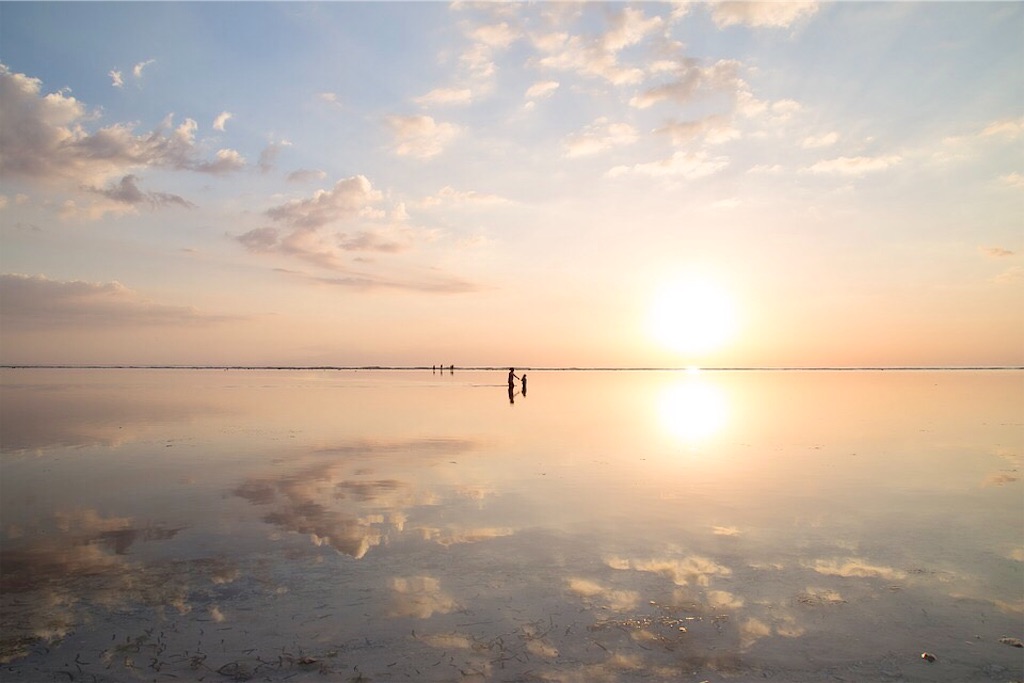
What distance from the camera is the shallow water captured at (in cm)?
738

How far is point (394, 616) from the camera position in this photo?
8.44 m

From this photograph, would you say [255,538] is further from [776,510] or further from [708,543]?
[776,510]

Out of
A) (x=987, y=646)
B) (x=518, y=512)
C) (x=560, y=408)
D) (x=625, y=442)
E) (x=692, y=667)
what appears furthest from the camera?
(x=560, y=408)

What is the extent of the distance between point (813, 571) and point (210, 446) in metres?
21.2

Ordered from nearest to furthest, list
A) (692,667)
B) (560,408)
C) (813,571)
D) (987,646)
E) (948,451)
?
(692,667), (987,646), (813,571), (948,451), (560,408)

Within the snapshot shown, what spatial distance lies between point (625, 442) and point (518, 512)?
42.5ft

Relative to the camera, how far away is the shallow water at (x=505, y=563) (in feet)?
24.2

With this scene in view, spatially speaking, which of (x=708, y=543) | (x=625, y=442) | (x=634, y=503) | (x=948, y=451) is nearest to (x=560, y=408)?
(x=625, y=442)

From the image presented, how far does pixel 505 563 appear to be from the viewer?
1071 cm

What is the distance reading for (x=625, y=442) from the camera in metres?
26.4

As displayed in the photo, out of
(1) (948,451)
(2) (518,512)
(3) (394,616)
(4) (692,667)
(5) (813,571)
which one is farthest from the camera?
(1) (948,451)

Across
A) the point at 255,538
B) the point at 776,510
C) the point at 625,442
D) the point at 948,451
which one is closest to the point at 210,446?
the point at 255,538

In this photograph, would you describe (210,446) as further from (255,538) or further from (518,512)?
(518,512)

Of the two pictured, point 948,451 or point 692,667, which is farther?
point 948,451
